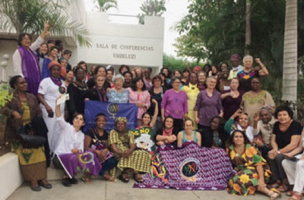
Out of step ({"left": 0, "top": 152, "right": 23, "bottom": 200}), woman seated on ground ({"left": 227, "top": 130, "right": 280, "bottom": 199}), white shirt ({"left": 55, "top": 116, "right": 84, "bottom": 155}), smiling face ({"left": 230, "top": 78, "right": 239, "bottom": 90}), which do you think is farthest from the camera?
smiling face ({"left": 230, "top": 78, "right": 239, "bottom": 90})

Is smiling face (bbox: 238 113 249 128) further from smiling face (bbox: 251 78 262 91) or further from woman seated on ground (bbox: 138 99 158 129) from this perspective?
woman seated on ground (bbox: 138 99 158 129)

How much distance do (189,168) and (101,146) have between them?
155 centimetres

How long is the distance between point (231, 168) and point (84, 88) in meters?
3.00

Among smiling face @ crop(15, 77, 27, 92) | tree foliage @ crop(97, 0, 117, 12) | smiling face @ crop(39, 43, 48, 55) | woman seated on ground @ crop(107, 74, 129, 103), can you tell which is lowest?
woman seated on ground @ crop(107, 74, 129, 103)

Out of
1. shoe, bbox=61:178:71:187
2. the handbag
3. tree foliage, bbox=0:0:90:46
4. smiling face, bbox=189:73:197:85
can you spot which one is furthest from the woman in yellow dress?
tree foliage, bbox=0:0:90:46

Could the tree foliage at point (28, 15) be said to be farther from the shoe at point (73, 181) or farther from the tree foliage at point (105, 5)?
the tree foliage at point (105, 5)

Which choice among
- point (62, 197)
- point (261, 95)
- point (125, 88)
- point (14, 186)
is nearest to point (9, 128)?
point (14, 186)

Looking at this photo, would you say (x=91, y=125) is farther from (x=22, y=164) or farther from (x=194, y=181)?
(x=194, y=181)

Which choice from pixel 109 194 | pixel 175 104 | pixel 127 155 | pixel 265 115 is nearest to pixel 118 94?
pixel 175 104

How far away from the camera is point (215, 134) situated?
561 cm

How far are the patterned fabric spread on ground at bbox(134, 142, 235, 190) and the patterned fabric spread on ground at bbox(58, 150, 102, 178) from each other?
0.89 metres

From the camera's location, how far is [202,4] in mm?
10438

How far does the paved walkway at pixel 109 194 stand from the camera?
13.9 feet

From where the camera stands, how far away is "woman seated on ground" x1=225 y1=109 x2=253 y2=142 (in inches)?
209
